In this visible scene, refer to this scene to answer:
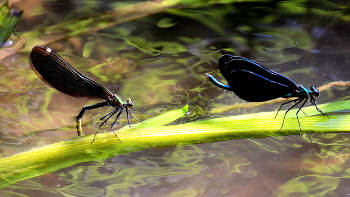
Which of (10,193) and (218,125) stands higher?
(218,125)

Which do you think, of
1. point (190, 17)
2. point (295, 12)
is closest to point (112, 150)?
point (190, 17)

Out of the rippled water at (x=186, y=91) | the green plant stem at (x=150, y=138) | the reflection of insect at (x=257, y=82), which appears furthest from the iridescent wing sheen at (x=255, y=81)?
the rippled water at (x=186, y=91)

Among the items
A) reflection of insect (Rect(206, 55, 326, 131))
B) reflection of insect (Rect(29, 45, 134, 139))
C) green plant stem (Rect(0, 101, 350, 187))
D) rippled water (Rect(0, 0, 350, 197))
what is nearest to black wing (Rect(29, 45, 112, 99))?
reflection of insect (Rect(29, 45, 134, 139))

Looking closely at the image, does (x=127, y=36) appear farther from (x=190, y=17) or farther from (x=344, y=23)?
(x=344, y=23)

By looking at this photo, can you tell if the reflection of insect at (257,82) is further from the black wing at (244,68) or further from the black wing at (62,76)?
the black wing at (62,76)

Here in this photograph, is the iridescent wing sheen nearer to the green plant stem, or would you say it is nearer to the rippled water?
the green plant stem

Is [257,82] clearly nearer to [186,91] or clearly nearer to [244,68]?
[244,68]
